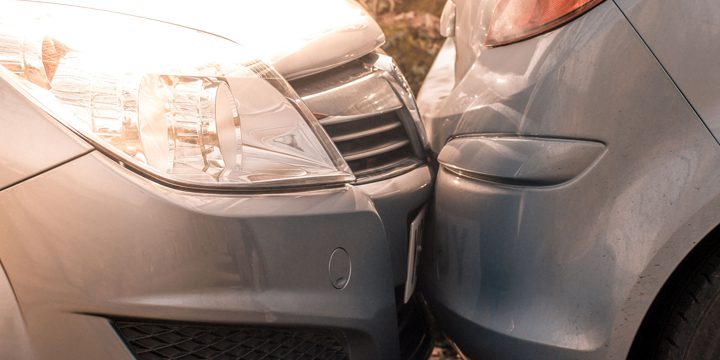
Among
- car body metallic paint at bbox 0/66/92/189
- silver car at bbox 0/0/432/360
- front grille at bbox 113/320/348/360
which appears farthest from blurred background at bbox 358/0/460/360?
car body metallic paint at bbox 0/66/92/189

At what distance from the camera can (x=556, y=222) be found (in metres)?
1.88

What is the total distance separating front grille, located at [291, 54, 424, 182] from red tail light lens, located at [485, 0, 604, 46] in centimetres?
34

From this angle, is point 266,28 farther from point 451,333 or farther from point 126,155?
point 451,333

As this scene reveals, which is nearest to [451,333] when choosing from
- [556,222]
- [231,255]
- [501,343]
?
[501,343]

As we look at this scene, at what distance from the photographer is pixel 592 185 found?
6.00 feet

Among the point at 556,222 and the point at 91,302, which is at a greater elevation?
the point at 91,302

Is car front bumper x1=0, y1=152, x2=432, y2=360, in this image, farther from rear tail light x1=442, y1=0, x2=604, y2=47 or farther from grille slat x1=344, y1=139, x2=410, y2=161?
rear tail light x1=442, y1=0, x2=604, y2=47

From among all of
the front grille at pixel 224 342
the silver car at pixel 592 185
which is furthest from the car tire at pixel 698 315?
the front grille at pixel 224 342

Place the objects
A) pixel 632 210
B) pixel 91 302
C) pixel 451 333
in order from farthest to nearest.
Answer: pixel 451 333, pixel 632 210, pixel 91 302

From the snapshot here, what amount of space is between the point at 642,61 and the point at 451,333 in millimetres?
789

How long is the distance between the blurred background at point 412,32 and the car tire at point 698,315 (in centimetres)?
327

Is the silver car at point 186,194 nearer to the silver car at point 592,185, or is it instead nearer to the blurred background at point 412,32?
the silver car at point 592,185

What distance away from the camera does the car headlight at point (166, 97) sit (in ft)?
5.72

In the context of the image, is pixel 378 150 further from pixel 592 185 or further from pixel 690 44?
pixel 690 44
